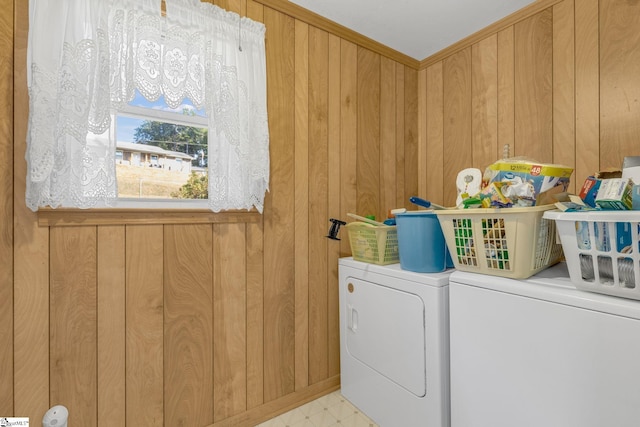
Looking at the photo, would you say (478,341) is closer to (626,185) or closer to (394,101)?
(626,185)

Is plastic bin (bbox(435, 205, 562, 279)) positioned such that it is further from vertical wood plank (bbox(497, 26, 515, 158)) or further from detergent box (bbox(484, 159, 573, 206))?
vertical wood plank (bbox(497, 26, 515, 158))

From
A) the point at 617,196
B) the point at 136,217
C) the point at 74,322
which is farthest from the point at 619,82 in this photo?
the point at 74,322

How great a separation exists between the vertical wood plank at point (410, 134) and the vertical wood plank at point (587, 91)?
944mm

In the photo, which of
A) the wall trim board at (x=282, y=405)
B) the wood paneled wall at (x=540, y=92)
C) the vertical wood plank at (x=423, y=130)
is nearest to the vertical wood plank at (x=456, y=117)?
the wood paneled wall at (x=540, y=92)

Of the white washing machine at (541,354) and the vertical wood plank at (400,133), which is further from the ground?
the vertical wood plank at (400,133)

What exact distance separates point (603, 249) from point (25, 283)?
187 centimetres

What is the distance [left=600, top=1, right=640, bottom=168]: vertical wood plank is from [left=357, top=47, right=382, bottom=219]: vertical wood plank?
112 cm

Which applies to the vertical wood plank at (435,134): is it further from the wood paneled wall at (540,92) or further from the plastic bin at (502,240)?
the plastic bin at (502,240)

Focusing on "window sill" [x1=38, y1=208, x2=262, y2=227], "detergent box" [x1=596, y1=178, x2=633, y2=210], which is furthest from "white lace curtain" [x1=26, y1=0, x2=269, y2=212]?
"detergent box" [x1=596, y1=178, x2=633, y2=210]

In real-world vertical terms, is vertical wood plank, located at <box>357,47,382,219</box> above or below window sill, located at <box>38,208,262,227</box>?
above

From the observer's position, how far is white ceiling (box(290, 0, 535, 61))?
165 cm

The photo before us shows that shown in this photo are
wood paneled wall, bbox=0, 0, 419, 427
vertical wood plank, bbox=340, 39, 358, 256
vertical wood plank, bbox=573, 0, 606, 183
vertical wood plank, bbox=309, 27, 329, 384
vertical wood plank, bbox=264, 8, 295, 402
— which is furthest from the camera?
vertical wood plank, bbox=340, 39, 358, 256

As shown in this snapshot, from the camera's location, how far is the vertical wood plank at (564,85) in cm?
153

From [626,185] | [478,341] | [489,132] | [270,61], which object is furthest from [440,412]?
[270,61]
